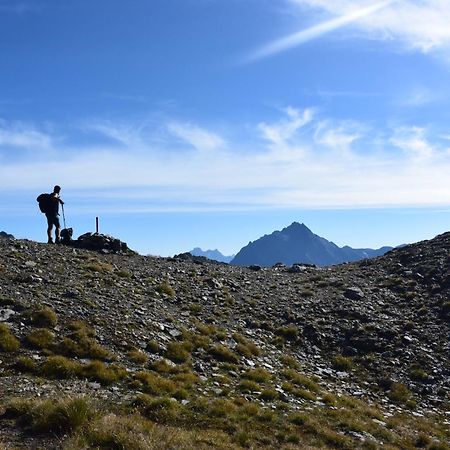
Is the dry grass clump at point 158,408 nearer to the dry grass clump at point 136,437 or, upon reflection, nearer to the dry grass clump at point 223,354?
the dry grass clump at point 136,437

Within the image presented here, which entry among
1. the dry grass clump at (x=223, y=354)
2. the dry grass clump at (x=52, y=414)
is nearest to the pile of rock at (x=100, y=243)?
the dry grass clump at (x=223, y=354)

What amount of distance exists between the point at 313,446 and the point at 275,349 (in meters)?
10.7

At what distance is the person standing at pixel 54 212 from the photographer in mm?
36031

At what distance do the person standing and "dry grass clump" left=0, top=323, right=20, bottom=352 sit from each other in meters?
18.8

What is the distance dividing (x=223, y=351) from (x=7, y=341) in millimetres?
9463

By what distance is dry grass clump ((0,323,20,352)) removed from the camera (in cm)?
1766

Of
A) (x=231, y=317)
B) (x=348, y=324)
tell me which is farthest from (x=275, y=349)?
(x=348, y=324)

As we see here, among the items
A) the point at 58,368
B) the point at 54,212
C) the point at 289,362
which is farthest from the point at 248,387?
the point at 54,212

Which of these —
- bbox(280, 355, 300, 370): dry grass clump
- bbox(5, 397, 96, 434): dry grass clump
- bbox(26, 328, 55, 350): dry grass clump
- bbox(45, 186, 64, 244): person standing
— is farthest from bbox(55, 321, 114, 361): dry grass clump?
bbox(45, 186, 64, 244): person standing

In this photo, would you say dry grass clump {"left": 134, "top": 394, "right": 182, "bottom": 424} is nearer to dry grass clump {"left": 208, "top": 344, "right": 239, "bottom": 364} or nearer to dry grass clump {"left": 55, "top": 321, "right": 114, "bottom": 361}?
dry grass clump {"left": 55, "top": 321, "right": 114, "bottom": 361}

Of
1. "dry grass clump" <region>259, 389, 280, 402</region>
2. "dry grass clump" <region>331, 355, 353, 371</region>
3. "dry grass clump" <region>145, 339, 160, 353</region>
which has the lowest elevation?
"dry grass clump" <region>331, 355, 353, 371</region>

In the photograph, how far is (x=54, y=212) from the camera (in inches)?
1439

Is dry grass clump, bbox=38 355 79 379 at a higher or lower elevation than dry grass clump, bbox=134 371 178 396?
higher

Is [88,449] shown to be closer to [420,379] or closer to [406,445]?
[406,445]
